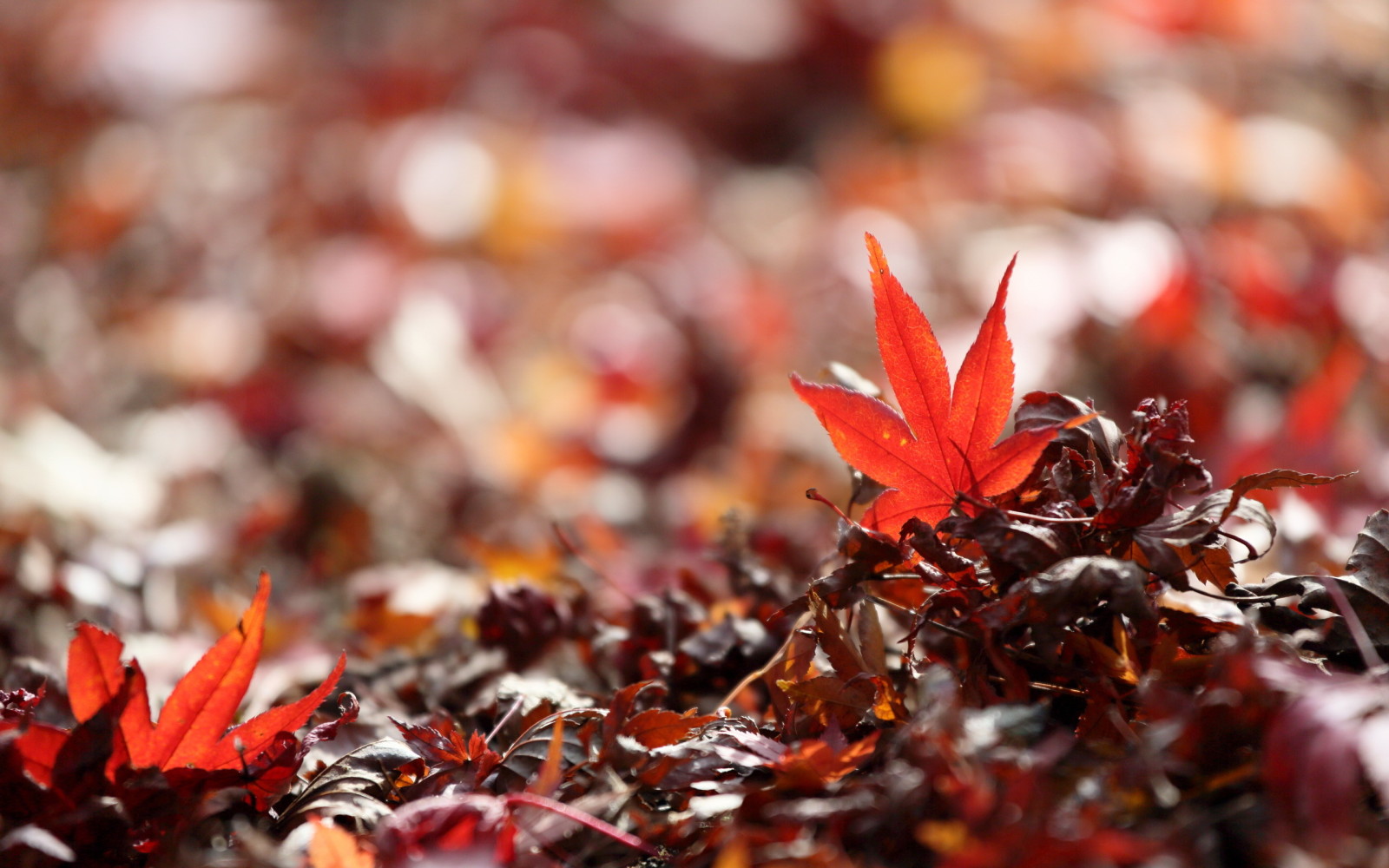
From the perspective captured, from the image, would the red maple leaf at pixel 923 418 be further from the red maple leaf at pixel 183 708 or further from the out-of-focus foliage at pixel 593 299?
the red maple leaf at pixel 183 708

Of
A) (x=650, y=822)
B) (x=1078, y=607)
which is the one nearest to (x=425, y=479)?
(x=650, y=822)

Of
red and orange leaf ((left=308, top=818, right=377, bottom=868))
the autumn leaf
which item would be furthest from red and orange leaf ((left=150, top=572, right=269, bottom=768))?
red and orange leaf ((left=308, top=818, right=377, bottom=868))

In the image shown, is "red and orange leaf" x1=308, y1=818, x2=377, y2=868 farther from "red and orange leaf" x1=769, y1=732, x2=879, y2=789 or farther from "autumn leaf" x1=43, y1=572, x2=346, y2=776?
"red and orange leaf" x1=769, y1=732, x2=879, y2=789

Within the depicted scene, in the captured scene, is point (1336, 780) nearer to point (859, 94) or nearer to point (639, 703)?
point (639, 703)

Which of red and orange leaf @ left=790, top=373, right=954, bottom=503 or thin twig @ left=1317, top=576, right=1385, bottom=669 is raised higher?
red and orange leaf @ left=790, top=373, right=954, bottom=503

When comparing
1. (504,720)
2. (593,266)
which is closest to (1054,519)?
(504,720)

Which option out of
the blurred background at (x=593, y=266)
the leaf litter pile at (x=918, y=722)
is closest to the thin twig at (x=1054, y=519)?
the leaf litter pile at (x=918, y=722)
